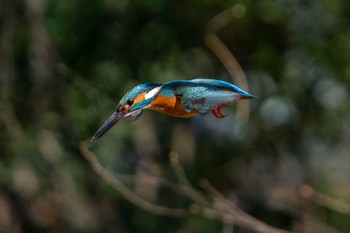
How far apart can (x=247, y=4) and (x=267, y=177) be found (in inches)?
50.5

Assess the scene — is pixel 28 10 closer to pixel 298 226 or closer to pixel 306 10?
Answer: pixel 306 10

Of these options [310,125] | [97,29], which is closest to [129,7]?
[97,29]

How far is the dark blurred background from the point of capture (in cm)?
536

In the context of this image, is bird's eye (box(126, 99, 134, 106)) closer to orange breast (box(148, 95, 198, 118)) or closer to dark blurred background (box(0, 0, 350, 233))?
orange breast (box(148, 95, 198, 118))

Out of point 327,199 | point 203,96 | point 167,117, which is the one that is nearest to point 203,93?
point 203,96

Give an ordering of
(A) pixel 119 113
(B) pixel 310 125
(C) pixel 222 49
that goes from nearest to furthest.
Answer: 1. (A) pixel 119 113
2. (C) pixel 222 49
3. (B) pixel 310 125

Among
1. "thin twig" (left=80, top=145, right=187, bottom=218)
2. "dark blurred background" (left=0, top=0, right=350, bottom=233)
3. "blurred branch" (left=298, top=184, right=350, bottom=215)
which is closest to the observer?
"thin twig" (left=80, top=145, right=187, bottom=218)

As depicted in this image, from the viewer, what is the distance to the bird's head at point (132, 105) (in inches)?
31.3

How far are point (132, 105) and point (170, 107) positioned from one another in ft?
0.12

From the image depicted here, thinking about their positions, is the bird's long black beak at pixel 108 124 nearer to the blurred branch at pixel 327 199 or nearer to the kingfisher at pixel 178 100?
the kingfisher at pixel 178 100

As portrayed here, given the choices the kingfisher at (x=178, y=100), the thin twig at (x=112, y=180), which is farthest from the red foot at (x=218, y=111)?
the thin twig at (x=112, y=180)

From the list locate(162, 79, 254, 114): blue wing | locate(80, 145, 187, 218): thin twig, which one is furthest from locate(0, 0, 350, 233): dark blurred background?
locate(162, 79, 254, 114): blue wing

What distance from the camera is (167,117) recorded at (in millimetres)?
5742

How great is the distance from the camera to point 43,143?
18.1 ft
